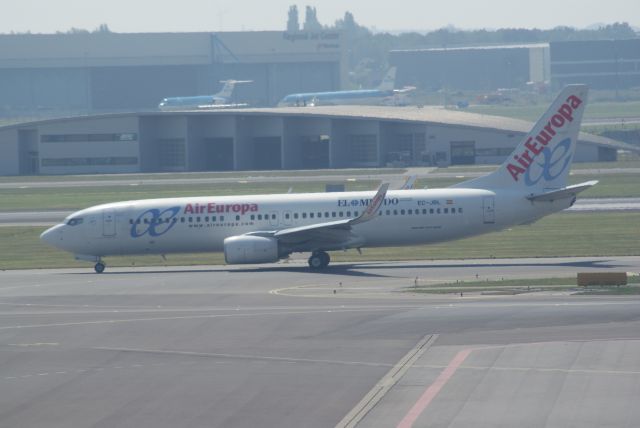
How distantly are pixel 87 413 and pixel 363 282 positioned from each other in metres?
22.6

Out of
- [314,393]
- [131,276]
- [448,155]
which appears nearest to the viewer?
[314,393]

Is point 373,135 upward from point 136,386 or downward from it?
upward

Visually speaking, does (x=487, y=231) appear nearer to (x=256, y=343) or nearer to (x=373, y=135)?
(x=256, y=343)

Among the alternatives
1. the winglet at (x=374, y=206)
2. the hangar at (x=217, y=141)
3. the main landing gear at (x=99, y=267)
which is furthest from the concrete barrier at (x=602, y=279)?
the hangar at (x=217, y=141)

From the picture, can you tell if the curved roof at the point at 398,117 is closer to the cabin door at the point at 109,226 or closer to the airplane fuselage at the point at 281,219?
the airplane fuselage at the point at 281,219

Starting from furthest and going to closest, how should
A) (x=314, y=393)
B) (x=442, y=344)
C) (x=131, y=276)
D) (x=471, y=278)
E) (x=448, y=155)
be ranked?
(x=448, y=155)
(x=131, y=276)
(x=471, y=278)
(x=442, y=344)
(x=314, y=393)

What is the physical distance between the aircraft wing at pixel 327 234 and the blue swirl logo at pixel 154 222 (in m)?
4.49

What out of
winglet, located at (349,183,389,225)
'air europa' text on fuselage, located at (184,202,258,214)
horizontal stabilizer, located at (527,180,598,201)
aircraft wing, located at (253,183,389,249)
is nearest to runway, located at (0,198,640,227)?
horizontal stabilizer, located at (527,180,598,201)

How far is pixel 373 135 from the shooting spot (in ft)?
392

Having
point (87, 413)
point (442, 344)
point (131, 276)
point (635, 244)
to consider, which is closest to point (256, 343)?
point (442, 344)

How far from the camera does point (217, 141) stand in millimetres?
123688

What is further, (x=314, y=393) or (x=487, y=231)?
(x=487, y=231)

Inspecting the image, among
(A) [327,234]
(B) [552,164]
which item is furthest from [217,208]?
(B) [552,164]

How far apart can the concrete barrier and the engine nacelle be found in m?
16.0
